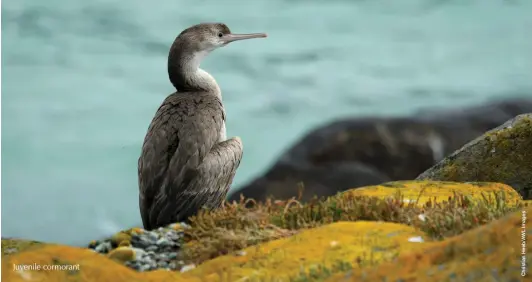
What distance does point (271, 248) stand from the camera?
693 cm

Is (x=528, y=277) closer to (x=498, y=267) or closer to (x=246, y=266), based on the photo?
(x=498, y=267)

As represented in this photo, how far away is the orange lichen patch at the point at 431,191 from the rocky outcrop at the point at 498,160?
5.86ft

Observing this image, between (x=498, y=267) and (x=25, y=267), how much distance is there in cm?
347

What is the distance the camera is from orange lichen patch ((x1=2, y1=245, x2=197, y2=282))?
5895 millimetres

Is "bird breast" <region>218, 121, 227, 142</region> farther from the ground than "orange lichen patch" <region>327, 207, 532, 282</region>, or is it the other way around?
"bird breast" <region>218, 121, 227, 142</region>

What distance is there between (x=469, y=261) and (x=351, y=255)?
155cm

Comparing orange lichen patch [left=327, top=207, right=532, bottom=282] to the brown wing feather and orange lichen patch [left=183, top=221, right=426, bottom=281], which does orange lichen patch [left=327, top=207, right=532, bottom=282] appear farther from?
the brown wing feather

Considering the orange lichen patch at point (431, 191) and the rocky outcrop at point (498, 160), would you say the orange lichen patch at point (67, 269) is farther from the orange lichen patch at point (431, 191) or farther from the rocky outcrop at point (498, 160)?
the rocky outcrop at point (498, 160)

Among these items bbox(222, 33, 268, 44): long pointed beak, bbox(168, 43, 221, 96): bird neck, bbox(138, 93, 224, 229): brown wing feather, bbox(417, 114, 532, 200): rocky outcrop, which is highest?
bbox(222, 33, 268, 44): long pointed beak

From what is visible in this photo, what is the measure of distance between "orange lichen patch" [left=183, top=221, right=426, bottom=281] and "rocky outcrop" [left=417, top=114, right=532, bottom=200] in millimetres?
6110

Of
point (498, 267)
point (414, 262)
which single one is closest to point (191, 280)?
point (414, 262)

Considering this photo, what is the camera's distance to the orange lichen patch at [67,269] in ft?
19.3

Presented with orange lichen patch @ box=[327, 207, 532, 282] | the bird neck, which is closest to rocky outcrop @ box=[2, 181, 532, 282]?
orange lichen patch @ box=[327, 207, 532, 282]

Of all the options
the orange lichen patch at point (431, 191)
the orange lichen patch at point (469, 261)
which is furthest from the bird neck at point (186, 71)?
the orange lichen patch at point (469, 261)
